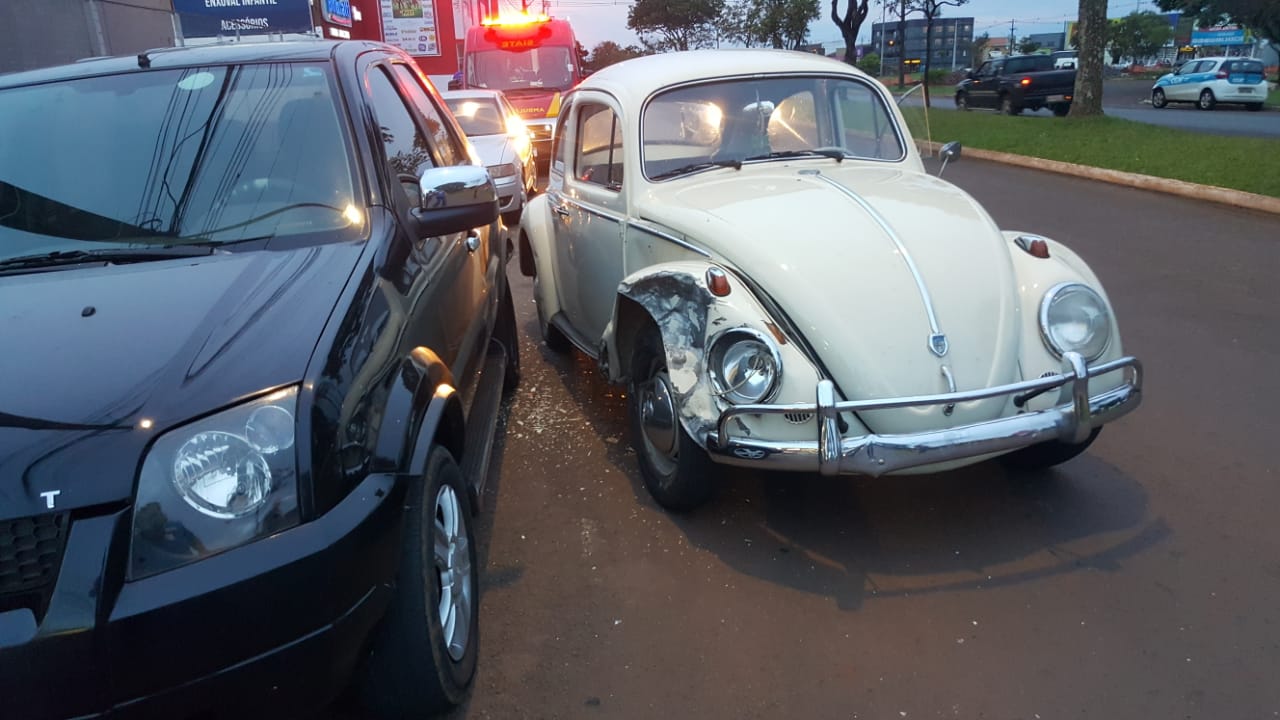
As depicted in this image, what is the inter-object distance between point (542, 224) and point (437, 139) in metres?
1.65

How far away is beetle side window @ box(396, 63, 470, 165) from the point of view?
4293 millimetres

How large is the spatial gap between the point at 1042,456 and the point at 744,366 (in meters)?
1.54

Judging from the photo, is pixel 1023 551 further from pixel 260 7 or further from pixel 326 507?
pixel 260 7

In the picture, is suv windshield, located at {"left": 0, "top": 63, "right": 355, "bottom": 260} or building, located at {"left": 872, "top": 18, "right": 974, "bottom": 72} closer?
suv windshield, located at {"left": 0, "top": 63, "right": 355, "bottom": 260}

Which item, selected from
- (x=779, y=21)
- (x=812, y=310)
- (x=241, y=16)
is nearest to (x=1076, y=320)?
(x=812, y=310)

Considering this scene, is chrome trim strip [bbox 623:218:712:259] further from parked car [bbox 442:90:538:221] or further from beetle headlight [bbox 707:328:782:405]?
parked car [bbox 442:90:538:221]

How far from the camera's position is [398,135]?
3.71 meters

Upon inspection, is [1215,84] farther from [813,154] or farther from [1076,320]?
[1076,320]

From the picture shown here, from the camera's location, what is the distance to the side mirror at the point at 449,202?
3.19 m


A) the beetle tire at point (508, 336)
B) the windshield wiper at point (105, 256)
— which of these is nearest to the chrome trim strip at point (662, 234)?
the beetle tire at point (508, 336)

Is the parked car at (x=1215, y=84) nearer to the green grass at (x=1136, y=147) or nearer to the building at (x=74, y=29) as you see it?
the green grass at (x=1136, y=147)

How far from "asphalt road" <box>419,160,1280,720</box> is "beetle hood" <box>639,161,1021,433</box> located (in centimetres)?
63

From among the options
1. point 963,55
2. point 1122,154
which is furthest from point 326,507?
point 963,55

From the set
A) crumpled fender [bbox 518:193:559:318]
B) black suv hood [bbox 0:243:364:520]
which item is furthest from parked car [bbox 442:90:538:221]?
black suv hood [bbox 0:243:364:520]
